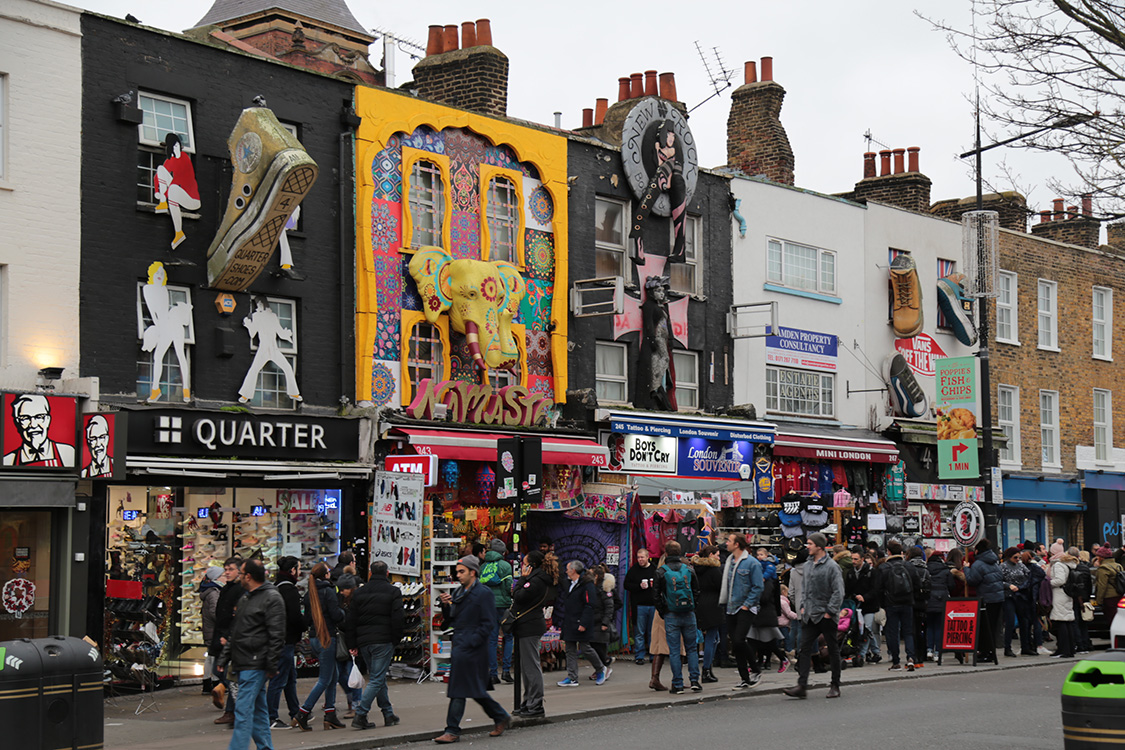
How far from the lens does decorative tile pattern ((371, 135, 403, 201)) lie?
2220 cm

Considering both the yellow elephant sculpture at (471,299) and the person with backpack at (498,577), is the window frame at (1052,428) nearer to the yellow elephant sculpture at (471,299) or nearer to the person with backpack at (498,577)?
the yellow elephant sculpture at (471,299)

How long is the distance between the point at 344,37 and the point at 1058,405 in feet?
74.6

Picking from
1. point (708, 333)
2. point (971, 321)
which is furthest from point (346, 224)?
point (971, 321)

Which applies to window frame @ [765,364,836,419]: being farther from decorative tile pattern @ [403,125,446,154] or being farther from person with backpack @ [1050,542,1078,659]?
decorative tile pattern @ [403,125,446,154]

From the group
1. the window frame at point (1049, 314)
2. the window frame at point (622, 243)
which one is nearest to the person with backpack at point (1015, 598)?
the window frame at point (622, 243)

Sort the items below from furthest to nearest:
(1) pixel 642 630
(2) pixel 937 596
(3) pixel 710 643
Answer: (1) pixel 642 630
(2) pixel 937 596
(3) pixel 710 643

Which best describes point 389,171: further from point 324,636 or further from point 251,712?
point 251,712

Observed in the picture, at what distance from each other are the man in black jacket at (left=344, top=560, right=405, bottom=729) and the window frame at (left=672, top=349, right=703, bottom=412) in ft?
43.1

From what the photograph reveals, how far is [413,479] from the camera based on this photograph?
19609 mm

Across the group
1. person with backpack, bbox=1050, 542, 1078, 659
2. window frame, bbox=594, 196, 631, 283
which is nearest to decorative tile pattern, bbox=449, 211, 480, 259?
window frame, bbox=594, 196, 631, 283

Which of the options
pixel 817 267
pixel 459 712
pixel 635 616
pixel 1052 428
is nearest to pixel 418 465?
pixel 635 616

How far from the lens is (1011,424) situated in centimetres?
3550

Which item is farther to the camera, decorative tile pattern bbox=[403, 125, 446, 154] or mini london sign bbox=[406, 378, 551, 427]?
decorative tile pattern bbox=[403, 125, 446, 154]

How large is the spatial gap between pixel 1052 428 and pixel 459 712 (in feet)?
89.0
